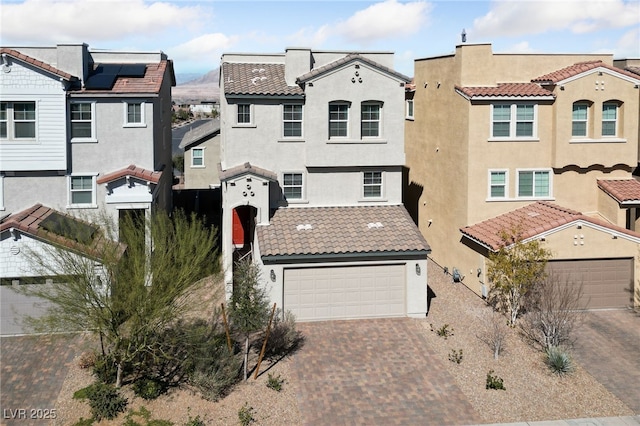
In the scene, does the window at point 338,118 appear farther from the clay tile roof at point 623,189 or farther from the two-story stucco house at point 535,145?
the clay tile roof at point 623,189

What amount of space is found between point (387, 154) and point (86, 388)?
1444cm

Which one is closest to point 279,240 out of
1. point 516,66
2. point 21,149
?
point 21,149

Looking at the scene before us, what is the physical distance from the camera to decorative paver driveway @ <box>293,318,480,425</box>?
15.8 metres

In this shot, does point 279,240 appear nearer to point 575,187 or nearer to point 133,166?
point 133,166

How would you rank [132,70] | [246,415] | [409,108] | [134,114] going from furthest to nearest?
[409,108] < [132,70] < [134,114] < [246,415]

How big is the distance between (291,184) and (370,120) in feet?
13.7

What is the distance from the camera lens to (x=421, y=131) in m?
31.2

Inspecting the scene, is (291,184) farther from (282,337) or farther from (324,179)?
(282,337)

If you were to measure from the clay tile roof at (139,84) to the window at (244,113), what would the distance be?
3.38 metres

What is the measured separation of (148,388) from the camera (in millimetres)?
16438

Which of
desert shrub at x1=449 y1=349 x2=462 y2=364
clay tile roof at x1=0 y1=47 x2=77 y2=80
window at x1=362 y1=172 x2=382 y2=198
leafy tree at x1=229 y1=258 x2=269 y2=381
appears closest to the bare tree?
desert shrub at x1=449 y1=349 x2=462 y2=364

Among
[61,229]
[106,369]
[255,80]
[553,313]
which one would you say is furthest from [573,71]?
[106,369]

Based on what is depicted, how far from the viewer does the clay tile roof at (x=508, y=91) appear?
25.1 metres

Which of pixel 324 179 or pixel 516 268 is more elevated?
pixel 324 179
